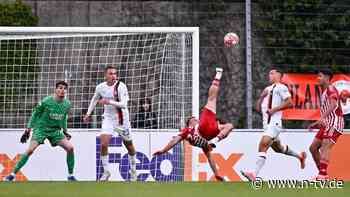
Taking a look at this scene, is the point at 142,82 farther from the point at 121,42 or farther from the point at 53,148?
the point at 53,148

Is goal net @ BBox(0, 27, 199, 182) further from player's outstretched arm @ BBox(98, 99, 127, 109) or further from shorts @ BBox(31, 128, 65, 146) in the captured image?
shorts @ BBox(31, 128, 65, 146)

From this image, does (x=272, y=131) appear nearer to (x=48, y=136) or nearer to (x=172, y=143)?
(x=172, y=143)

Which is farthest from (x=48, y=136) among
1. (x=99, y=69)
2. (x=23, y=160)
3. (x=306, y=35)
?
(x=306, y=35)

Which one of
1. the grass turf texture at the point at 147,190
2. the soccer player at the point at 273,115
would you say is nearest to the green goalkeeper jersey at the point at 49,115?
the soccer player at the point at 273,115

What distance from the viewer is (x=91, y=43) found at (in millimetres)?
17734

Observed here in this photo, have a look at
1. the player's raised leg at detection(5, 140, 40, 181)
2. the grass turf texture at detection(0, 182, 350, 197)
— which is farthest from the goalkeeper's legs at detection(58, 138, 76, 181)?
the grass turf texture at detection(0, 182, 350, 197)

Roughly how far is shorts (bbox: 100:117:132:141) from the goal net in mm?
1436

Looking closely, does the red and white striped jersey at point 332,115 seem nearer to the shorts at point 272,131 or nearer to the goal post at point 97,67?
the shorts at point 272,131

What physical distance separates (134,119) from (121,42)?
147 cm

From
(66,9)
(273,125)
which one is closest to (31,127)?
(273,125)

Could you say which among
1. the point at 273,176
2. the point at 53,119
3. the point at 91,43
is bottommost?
the point at 273,176

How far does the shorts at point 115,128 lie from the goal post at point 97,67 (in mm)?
1399

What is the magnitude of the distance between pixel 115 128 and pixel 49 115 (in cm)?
111

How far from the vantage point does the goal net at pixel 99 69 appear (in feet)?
A: 55.7
